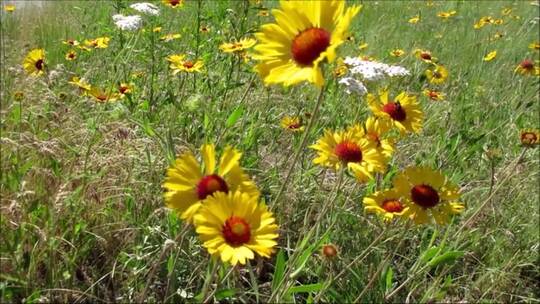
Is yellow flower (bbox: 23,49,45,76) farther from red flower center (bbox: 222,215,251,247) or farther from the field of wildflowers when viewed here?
red flower center (bbox: 222,215,251,247)

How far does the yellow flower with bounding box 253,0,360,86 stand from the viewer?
1.03 m

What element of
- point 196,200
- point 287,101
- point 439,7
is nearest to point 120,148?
point 196,200

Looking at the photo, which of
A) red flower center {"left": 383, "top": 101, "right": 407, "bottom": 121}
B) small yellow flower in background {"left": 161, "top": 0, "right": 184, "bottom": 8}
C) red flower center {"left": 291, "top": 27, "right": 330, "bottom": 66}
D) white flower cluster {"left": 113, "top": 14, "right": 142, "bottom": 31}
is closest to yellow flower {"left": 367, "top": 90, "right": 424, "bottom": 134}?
red flower center {"left": 383, "top": 101, "right": 407, "bottom": 121}

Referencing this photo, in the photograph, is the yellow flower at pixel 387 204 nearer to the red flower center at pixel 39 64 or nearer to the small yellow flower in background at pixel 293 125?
the small yellow flower in background at pixel 293 125

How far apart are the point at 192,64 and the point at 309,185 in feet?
2.42

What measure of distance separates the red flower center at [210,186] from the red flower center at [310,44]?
0.30 meters

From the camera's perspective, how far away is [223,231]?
3.16ft

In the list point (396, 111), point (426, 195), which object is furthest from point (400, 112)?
point (426, 195)

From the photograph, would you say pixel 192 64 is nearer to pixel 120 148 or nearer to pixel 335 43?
pixel 120 148

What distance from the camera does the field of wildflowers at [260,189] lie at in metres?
1.06

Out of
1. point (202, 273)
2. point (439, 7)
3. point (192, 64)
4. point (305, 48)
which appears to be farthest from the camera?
point (439, 7)

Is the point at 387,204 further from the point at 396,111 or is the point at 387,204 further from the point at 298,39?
the point at 298,39

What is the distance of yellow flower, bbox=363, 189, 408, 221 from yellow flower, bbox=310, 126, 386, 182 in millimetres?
84

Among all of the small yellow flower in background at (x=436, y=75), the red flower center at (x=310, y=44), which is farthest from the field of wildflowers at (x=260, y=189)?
the small yellow flower in background at (x=436, y=75)
